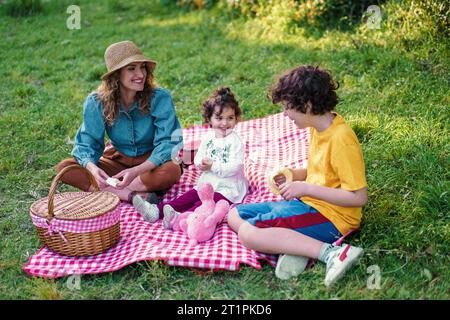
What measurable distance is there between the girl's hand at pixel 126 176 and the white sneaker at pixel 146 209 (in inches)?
5.5

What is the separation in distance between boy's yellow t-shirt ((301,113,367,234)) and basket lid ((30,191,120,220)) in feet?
3.81

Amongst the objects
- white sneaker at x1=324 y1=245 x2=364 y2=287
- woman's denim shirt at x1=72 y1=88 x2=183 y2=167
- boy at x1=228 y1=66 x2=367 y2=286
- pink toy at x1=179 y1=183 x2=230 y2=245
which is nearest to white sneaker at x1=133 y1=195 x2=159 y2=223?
pink toy at x1=179 y1=183 x2=230 y2=245

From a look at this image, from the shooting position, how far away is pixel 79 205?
346 centimetres

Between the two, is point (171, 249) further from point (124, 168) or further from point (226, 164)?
point (124, 168)

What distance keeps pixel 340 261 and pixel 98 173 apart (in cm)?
176

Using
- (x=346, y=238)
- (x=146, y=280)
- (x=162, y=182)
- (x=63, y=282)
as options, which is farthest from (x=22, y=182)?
(x=346, y=238)

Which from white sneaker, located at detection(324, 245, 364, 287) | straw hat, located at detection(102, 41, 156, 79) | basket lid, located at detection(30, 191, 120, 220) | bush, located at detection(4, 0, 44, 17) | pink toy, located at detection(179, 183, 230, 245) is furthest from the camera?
bush, located at detection(4, 0, 44, 17)

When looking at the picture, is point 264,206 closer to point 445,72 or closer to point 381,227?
point 381,227

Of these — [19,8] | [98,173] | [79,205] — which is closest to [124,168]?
[98,173]

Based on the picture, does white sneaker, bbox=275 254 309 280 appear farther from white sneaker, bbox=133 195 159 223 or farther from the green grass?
white sneaker, bbox=133 195 159 223

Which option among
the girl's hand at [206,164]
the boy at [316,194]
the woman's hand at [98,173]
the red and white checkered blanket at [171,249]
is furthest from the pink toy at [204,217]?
the woman's hand at [98,173]

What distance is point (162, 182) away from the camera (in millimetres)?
4117

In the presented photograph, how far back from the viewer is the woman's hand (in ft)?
12.7

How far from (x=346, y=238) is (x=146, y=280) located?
1.16 metres
